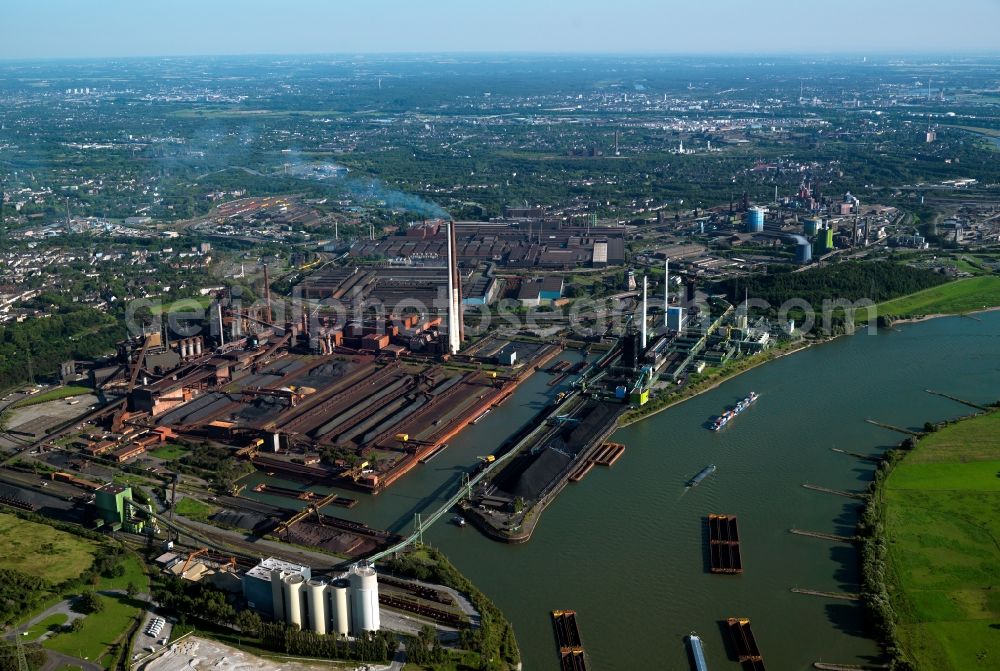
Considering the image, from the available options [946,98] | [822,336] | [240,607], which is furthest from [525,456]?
[946,98]

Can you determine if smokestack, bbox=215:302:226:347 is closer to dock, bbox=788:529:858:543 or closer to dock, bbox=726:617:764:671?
dock, bbox=788:529:858:543

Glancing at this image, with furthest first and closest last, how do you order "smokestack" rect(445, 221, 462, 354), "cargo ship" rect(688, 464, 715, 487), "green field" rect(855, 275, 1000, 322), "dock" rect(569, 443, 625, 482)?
"green field" rect(855, 275, 1000, 322), "smokestack" rect(445, 221, 462, 354), "dock" rect(569, 443, 625, 482), "cargo ship" rect(688, 464, 715, 487)

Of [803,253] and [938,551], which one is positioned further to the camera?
[803,253]

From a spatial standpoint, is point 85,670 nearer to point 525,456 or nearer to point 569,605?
point 569,605

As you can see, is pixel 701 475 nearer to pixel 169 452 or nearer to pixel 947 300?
pixel 169 452

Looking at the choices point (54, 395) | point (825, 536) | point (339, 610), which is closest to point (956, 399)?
point (825, 536)

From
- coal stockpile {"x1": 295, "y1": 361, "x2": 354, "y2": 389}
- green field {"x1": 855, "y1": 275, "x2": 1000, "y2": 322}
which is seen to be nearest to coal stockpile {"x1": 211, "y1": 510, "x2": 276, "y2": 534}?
coal stockpile {"x1": 295, "y1": 361, "x2": 354, "y2": 389}

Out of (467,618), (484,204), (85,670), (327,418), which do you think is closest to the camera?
(85,670)
